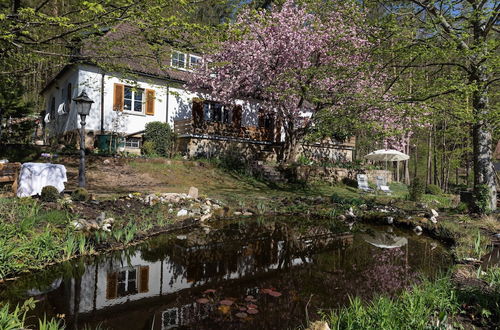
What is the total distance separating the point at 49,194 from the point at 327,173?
1487cm

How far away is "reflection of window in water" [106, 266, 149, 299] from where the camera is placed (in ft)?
14.8

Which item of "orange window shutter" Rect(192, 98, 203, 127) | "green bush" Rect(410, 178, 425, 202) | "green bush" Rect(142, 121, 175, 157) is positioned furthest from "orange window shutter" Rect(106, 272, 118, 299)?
"orange window shutter" Rect(192, 98, 203, 127)

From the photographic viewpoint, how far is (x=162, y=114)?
1909 centimetres

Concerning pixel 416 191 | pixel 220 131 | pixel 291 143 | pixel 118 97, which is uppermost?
pixel 118 97

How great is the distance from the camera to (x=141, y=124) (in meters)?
18.2

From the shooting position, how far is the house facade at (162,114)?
1698 cm

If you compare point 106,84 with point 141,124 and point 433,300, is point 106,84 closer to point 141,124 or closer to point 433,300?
point 141,124

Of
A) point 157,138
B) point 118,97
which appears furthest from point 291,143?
point 118,97

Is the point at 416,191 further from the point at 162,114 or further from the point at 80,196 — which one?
the point at 162,114

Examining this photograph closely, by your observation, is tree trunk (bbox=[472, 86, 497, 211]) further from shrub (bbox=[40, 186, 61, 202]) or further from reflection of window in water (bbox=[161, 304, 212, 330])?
shrub (bbox=[40, 186, 61, 202])

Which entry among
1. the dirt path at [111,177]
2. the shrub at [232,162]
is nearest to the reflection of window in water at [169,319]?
the dirt path at [111,177]

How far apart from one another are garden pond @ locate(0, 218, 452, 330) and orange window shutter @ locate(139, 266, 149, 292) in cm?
1

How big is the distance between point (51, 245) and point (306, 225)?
6298 millimetres

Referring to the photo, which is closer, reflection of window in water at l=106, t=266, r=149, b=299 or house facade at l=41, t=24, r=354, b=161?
reflection of window in water at l=106, t=266, r=149, b=299
